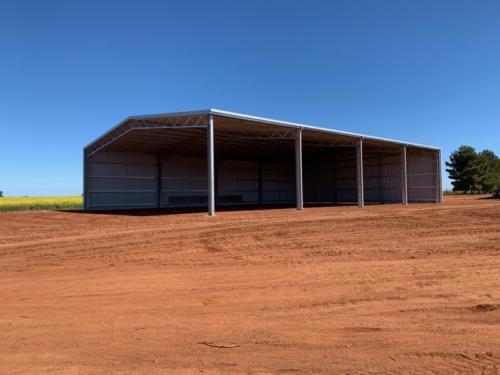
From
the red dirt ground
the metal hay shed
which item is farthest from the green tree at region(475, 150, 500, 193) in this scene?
the red dirt ground

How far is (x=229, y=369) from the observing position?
4.74m

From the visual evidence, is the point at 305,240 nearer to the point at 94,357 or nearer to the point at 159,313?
the point at 159,313

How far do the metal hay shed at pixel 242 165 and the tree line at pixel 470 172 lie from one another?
1449 inches

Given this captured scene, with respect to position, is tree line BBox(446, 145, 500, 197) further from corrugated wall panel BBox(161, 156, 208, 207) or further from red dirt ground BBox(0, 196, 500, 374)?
red dirt ground BBox(0, 196, 500, 374)

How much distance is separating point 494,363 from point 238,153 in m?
45.0

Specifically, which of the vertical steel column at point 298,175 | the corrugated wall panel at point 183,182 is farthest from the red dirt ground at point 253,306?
the corrugated wall panel at point 183,182

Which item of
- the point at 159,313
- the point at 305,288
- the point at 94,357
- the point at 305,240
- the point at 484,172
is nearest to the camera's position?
the point at 94,357

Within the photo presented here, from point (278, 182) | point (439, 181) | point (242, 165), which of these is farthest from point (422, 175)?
point (242, 165)

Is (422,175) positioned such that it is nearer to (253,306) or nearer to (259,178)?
(259,178)

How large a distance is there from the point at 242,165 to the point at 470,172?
4918cm

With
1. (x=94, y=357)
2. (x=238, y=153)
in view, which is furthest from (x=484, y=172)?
(x=94, y=357)

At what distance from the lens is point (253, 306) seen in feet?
24.2

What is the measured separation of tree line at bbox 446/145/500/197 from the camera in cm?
7919

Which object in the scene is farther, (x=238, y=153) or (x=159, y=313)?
(x=238, y=153)
